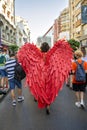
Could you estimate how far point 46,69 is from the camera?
786 cm

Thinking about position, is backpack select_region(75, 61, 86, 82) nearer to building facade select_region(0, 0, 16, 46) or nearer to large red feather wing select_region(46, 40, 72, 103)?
large red feather wing select_region(46, 40, 72, 103)

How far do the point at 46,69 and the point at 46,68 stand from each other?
0.03m

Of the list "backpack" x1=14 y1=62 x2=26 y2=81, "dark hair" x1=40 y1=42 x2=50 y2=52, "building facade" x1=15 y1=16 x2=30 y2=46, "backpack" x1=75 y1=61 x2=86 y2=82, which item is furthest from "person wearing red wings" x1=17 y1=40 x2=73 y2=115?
"building facade" x1=15 y1=16 x2=30 y2=46

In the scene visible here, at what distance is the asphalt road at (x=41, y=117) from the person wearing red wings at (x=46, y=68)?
45 centimetres

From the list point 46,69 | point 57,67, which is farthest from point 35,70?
point 57,67

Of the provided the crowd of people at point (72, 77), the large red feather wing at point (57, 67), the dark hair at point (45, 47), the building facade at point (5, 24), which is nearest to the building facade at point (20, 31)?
the building facade at point (5, 24)

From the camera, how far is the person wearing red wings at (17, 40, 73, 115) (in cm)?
777

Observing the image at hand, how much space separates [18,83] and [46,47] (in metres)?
1.90

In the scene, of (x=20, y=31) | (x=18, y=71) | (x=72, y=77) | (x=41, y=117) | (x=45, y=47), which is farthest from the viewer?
(x=20, y=31)

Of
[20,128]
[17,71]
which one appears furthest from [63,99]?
[20,128]

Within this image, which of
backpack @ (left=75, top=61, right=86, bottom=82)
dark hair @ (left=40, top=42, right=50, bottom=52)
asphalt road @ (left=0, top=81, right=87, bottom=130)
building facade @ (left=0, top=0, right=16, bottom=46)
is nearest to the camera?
asphalt road @ (left=0, top=81, right=87, bottom=130)

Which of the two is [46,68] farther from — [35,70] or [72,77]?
[72,77]

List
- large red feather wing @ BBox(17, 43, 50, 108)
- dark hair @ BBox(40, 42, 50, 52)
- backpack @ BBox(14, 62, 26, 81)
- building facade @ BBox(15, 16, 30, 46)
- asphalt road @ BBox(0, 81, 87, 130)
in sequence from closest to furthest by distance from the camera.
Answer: asphalt road @ BBox(0, 81, 87, 130) < large red feather wing @ BBox(17, 43, 50, 108) < dark hair @ BBox(40, 42, 50, 52) < backpack @ BBox(14, 62, 26, 81) < building facade @ BBox(15, 16, 30, 46)

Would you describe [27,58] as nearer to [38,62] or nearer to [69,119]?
[38,62]
